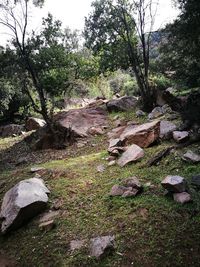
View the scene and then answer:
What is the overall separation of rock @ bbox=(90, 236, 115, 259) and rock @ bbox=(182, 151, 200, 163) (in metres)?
2.52

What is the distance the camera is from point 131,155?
25.0 feet

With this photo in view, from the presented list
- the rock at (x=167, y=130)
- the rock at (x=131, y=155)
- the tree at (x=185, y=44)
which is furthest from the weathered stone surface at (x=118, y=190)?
the tree at (x=185, y=44)

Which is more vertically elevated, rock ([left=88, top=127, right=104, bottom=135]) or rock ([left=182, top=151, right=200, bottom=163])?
rock ([left=182, top=151, right=200, bottom=163])

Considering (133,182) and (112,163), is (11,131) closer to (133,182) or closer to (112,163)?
(112,163)

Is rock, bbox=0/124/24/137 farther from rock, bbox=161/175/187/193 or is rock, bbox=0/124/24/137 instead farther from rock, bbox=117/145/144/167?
rock, bbox=161/175/187/193

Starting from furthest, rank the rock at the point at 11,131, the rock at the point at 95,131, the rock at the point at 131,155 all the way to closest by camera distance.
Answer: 1. the rock at the point at 11,131
2. the rock at the point at 95,131
3. the rock at the point at 131,155

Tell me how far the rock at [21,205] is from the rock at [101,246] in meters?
1.56

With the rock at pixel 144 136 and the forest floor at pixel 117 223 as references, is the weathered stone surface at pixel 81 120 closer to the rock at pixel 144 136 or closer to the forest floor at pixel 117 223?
the rock at pixel 144 136

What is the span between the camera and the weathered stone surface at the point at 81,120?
38.7 feet

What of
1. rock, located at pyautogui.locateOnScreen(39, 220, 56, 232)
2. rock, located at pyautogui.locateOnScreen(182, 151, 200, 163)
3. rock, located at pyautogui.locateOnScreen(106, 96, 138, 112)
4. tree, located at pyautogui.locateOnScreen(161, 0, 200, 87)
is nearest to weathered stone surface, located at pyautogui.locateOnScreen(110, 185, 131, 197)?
rock, located at pyautogui.locateOnScreen(39, 220, 56, 232)

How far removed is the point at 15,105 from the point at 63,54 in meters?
13.0

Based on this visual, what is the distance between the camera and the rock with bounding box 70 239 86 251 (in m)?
4.88

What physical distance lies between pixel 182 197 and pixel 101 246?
1574mm

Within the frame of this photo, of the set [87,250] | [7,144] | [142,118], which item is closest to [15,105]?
[7,144]
